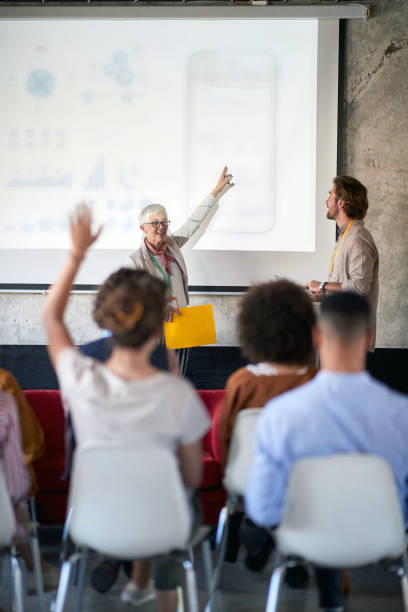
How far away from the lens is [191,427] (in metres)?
1.70

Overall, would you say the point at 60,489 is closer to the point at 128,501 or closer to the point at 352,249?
the point at 128,501

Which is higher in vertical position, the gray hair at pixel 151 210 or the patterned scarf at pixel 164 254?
the gray hair at pixel 151 210

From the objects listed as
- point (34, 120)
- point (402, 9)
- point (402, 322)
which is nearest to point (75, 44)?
point (34, 120)

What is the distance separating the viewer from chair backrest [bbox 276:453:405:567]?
1.56m

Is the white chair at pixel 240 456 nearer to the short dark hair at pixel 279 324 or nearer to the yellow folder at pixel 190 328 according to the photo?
the short dark hair at pixel 279 324

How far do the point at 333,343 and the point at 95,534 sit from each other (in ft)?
2.59

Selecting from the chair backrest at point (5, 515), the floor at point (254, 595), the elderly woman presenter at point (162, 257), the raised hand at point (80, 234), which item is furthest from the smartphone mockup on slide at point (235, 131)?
the chair backrest at point (5, 515)

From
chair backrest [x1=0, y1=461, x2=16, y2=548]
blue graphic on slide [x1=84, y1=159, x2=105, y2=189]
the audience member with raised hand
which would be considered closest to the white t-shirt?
the audience member with raised hand

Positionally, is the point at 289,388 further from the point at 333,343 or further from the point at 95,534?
the point at 95,534

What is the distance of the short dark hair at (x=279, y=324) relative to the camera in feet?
6.73

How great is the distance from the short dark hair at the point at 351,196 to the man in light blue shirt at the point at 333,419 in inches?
111

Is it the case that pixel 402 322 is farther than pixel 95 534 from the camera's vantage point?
Yes

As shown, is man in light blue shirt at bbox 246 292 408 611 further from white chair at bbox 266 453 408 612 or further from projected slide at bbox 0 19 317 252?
projected slide at bbox 0 19 317 252

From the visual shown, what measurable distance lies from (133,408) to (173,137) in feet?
13.9
